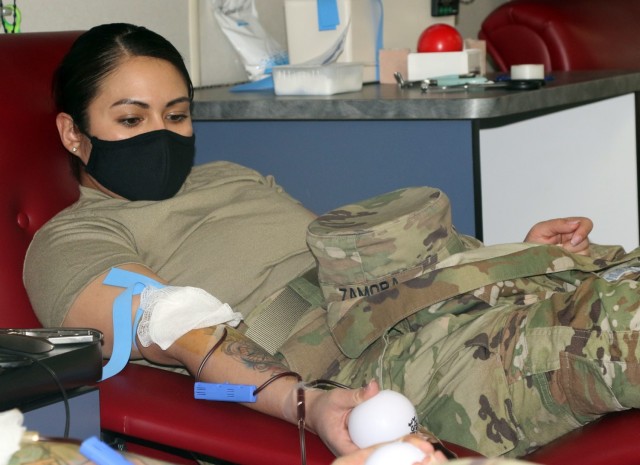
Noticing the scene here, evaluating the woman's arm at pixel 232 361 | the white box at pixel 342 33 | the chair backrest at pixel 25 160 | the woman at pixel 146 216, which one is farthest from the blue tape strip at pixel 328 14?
the woman's arm at pixel 232 361

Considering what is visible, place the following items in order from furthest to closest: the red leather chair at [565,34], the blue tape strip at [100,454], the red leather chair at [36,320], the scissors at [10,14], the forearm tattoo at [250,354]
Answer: the red leather chair at [565,34] → the scissors at [10,14] → the forearm tattoo at [250,354] → the red leather chair at [36,320] → the blue tape strip at [100,454]

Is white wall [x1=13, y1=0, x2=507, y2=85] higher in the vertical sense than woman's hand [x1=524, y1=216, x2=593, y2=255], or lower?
higher

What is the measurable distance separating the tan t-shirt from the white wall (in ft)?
1.95

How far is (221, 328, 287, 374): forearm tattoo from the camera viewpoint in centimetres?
137

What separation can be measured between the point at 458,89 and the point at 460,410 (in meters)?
1.03

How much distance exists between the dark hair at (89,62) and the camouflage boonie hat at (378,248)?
0.51 meters

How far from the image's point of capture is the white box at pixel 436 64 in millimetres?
2439

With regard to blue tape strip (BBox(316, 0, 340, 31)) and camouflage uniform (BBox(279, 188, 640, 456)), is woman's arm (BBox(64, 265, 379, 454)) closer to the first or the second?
camouflage uniform (BBox(279, 188, 640, 456))

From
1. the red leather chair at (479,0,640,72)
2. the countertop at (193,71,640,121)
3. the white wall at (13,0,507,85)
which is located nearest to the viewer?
the countertop at (193,71,640,121)

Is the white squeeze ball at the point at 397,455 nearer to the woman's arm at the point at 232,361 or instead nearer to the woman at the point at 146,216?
the woman's arm at the point at 232,361

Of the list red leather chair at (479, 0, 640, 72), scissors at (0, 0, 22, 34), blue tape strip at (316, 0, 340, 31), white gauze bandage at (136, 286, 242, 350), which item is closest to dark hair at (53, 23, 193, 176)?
scissors at (0, 0, 22, 34)

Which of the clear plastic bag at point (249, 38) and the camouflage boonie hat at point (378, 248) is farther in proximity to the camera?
the clear plastic bag at point (249, 38)

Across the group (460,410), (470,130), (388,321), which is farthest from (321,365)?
(470,130)

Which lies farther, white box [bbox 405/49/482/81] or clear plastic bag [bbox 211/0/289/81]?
clear plastic bag [bbox 211/0/289/81]
